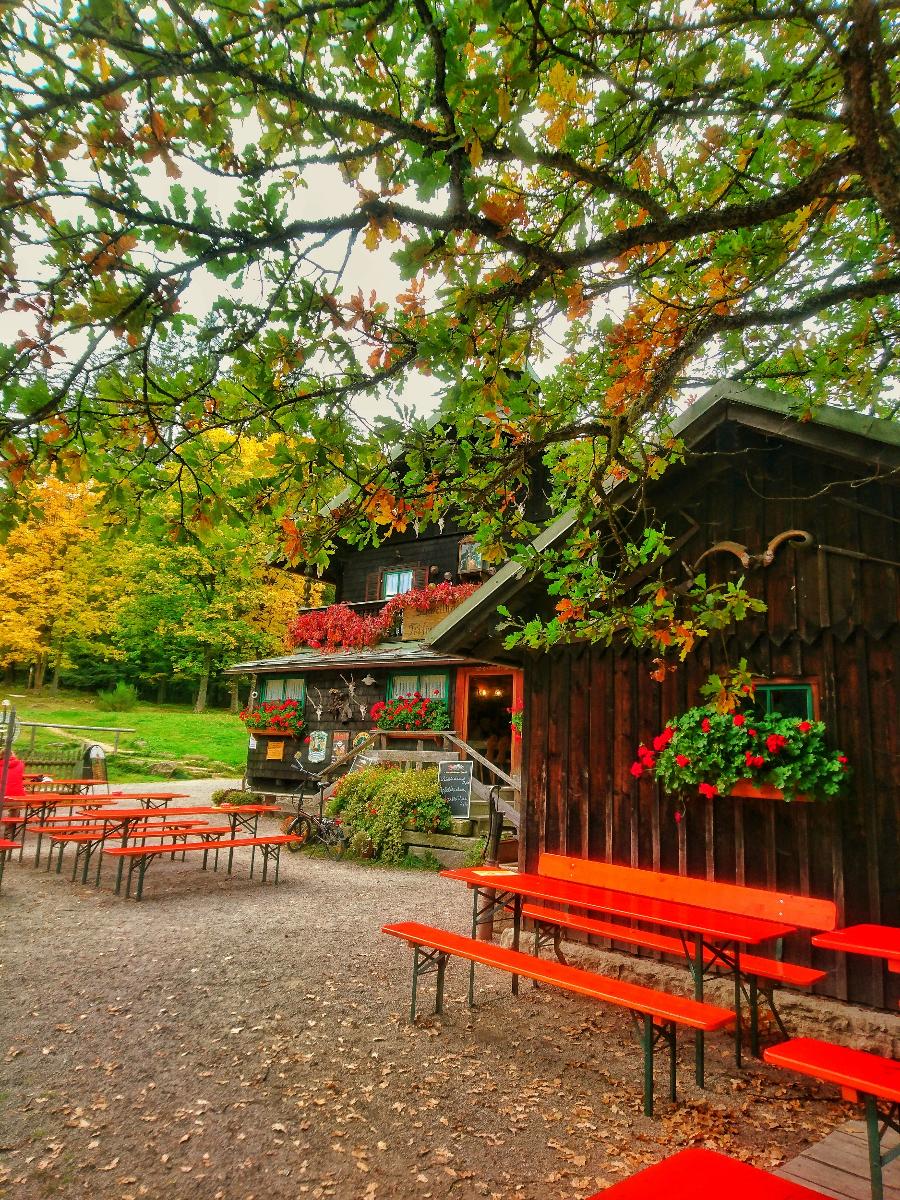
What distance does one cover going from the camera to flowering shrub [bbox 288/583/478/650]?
56.8 feet

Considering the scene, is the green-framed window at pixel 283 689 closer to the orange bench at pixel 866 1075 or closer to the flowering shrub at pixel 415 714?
the flowering shrub at pixel 415 714

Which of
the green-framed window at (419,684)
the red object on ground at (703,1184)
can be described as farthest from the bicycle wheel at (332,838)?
the red object on ground at (703,1184)

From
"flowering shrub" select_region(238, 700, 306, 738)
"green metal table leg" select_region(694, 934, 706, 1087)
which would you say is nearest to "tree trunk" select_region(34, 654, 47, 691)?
"flowering shrub" select_region(238, 700, 306, 738)

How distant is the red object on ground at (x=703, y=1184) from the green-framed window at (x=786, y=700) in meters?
4.35

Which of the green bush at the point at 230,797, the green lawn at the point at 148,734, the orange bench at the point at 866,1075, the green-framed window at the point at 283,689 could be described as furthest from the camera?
the green lawn at the point at 148,734

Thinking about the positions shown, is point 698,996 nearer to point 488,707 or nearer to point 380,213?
point 380,213

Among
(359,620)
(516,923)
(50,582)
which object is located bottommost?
(516,923)

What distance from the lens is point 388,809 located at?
13695mm

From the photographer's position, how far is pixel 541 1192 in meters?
3.62

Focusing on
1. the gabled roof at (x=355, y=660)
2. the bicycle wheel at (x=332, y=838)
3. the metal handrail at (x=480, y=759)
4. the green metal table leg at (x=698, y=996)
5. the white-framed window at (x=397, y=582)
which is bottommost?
the bicycle wheel at (x=332, y=838)

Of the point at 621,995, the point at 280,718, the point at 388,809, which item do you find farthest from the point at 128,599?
the point at 621,995

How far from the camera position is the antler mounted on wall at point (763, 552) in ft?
20.3

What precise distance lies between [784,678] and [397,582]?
14.5 metres

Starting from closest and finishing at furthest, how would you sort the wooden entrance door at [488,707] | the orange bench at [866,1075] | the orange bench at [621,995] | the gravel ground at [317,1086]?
the orange bench at [866,1075] → the gravel ground at [317,1086] → the orange bench at [621,995] → the wooden entrance door at [488,707]
